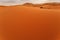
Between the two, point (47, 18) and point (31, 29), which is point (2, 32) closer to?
point (31, 29)

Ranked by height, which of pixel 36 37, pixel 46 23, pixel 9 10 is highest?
pixel 9 10

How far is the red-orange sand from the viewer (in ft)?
2.41

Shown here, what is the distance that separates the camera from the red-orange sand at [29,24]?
0.73 metres

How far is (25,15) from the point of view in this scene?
75 centimetres

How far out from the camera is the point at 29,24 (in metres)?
0.74

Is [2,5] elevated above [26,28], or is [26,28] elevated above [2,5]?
[2,5]

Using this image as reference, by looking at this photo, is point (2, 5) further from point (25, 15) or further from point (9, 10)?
point (25, 15)

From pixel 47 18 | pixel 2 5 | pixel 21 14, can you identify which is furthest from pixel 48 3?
pixel 2 5

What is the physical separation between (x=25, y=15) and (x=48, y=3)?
210 millimetres

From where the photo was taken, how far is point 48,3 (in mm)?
748

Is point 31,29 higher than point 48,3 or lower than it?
lower

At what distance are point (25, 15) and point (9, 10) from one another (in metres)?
0.14

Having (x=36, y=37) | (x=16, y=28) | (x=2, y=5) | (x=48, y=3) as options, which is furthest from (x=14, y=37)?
(x=48, y=3)

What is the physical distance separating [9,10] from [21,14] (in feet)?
0.34
